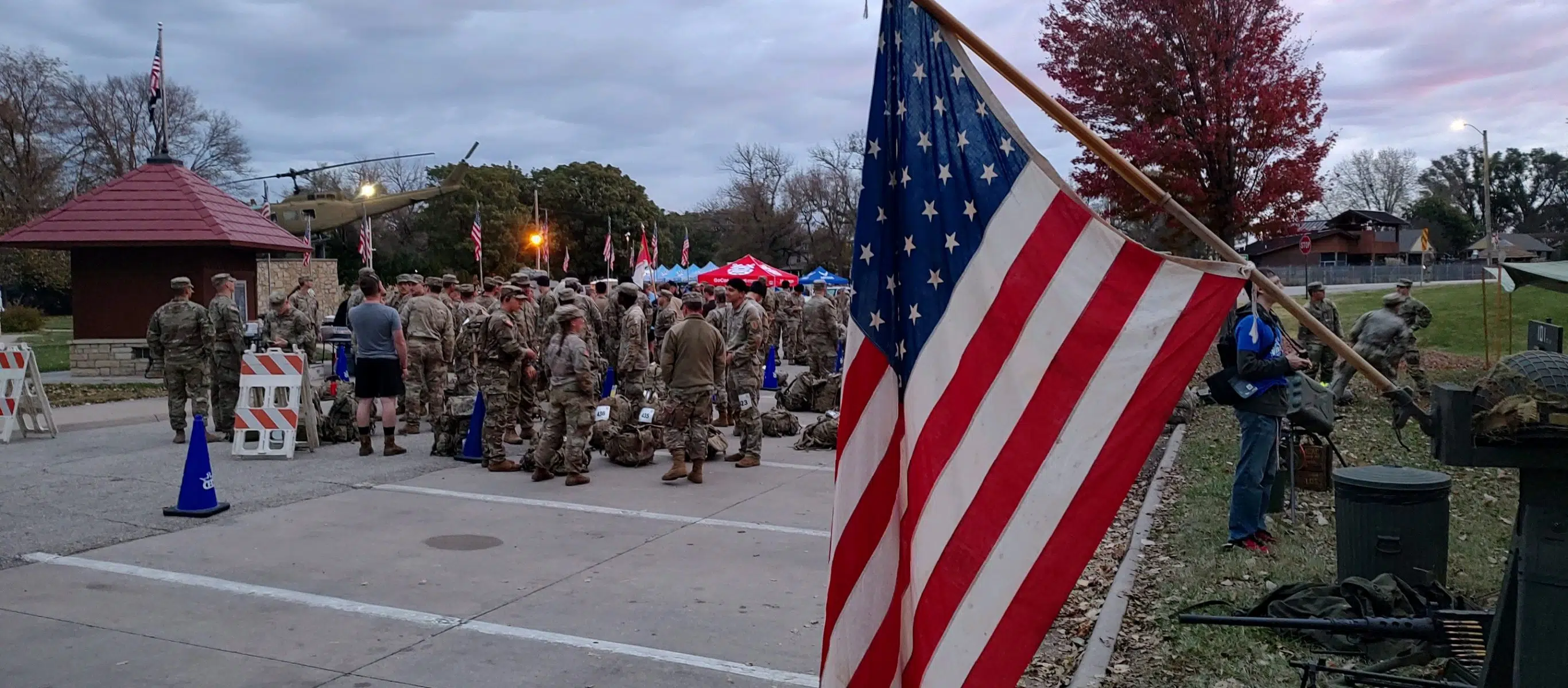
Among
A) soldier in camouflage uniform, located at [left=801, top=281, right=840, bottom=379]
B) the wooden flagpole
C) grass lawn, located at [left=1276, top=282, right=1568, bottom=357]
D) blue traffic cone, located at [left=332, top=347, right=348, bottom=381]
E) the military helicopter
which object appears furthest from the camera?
the military helicopter

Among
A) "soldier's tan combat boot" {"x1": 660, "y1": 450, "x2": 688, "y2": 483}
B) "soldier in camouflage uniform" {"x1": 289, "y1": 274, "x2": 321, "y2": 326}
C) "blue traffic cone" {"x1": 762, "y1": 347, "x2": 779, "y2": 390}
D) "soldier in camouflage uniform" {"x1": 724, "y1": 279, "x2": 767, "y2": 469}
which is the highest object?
"soldier in camouflage uniform" {"x1": 289, "y1": 274, "x2": 321, "y2": 326}

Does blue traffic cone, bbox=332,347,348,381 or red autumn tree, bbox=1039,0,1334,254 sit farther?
blue traffic cone, bbox=332,347,348,381

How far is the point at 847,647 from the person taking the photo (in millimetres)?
3301

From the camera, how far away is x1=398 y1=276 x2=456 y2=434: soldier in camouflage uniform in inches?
509

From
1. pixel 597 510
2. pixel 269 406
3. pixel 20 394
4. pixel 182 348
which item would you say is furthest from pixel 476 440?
pixel 20 394

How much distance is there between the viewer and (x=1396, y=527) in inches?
229

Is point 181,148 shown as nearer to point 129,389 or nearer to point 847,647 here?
point 129,389

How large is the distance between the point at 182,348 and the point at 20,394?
2324 mm

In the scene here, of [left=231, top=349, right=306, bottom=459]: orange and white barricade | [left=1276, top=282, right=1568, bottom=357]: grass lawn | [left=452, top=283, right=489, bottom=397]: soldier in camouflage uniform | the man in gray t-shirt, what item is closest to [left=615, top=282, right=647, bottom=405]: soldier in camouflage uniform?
[left=452, top=283, right=489, bottom=397]: soldier in camouflage uniform

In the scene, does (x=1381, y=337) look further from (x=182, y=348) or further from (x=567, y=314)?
(x=182, y=348)

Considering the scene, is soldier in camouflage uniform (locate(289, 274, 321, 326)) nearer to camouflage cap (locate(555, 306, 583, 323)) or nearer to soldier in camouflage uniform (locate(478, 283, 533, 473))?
soldier in camouflage uniform (locate(478, 283, 533, 473))

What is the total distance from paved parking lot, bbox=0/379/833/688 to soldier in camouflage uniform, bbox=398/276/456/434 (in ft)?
10.5

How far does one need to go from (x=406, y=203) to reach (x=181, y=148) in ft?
73.5

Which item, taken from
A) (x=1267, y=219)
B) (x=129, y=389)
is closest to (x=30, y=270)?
(x=129, y=389)
